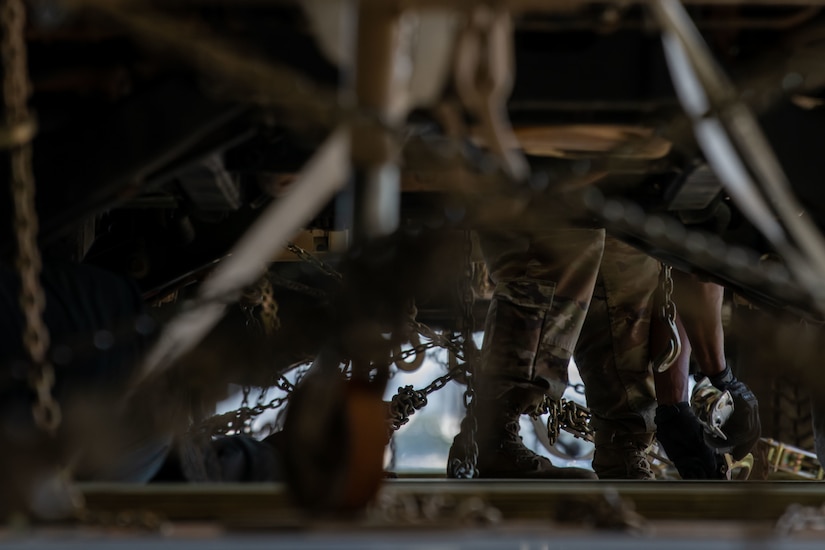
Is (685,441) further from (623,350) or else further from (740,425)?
(623,350)

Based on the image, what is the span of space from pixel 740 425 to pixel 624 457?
1.66ft

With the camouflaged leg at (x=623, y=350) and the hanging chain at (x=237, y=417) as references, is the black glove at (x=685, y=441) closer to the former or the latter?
the camouflaged leg at (x=623, y=350)

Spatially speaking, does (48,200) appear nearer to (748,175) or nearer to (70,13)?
(70,13)

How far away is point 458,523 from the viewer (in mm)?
1582

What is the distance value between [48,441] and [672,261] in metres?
1.95

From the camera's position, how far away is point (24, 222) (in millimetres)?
1614

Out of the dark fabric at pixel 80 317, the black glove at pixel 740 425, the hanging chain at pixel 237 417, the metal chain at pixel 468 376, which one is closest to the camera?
the dark fabric at pixel 80 317

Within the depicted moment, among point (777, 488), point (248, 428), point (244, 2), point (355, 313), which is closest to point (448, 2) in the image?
point (355, 313)

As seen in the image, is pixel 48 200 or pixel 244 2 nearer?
pixel 244 2

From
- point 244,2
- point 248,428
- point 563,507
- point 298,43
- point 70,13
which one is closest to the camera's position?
point 563,507

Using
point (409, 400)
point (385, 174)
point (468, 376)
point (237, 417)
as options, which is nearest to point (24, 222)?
point (385, 174)

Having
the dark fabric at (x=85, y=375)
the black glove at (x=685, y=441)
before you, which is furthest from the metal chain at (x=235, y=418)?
the dark fabric at (x=85, y=375)

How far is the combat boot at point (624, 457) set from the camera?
13.3 feet

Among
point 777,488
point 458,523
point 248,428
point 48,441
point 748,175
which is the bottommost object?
point 248,428
